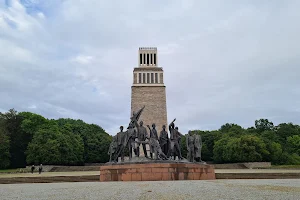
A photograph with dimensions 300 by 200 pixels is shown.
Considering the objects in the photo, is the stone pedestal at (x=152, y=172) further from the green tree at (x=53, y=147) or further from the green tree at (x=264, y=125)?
the green tree at (x=264, y=125)

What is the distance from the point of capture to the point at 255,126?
77000 millimetres

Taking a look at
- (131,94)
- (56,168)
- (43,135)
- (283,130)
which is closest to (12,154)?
(43,135)

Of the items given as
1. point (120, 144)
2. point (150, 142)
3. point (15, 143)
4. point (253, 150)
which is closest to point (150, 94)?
point (253, 150)

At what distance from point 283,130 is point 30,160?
53018mm

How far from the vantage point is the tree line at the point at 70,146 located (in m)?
42.6

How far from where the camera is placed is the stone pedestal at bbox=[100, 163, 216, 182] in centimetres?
1365

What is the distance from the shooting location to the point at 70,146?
4566 centimetres

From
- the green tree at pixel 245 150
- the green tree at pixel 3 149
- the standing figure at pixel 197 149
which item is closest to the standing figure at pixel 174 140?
the standing figure at pixel 197 149

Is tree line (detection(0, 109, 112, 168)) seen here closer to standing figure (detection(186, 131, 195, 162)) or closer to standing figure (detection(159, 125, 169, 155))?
standing figure (detection(159, 125, 169, 155))

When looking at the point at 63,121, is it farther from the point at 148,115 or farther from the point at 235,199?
the point at 235,199

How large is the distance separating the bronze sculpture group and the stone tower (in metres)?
32.5

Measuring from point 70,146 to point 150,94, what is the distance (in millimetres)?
17003

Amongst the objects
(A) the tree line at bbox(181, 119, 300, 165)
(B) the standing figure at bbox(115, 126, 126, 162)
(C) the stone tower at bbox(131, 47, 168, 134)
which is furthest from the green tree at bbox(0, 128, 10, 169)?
(B) the standing figure at bbox(115, 126, 126, 162)

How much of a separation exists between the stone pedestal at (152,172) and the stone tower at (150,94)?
115ft
